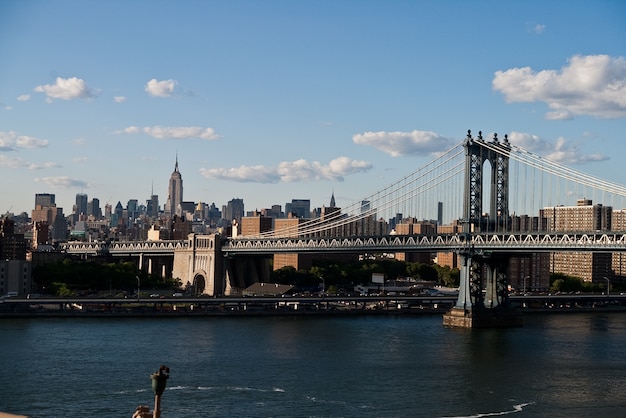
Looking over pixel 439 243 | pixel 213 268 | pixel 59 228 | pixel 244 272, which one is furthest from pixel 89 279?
pixel 59 228

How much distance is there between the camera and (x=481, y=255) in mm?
52031

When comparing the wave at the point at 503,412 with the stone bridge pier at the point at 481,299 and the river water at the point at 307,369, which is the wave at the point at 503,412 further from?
the stone bridge pier at the point at 481,299

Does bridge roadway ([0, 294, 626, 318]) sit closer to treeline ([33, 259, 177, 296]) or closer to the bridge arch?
treeline ([33, 259, 177, 296])

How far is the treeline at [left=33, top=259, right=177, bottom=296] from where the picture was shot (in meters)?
69.4

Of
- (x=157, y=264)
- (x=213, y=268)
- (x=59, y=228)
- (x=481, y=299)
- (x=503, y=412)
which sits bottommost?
(x=503, y=412)

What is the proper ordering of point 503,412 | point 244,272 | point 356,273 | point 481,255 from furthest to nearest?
1. point 356,273
2. point 244,272
3. point 481,255
4. point 503,412

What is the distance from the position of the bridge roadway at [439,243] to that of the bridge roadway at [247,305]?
137 inches

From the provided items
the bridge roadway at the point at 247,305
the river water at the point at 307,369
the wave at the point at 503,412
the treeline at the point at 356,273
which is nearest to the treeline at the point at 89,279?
the treeline at the point at 356,273

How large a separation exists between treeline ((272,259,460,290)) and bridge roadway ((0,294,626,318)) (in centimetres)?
1971

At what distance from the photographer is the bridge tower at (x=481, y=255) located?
52.2 meters

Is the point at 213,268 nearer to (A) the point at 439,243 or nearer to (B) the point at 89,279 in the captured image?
(B) the point at 89,279

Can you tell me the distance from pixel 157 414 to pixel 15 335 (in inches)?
1310

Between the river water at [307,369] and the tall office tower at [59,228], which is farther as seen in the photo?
the tall office tower at [59,228]

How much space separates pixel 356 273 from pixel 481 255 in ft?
122
